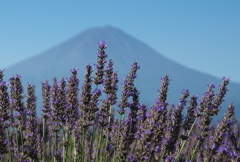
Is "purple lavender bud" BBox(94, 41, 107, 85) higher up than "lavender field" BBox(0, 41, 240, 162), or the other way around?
"purple lavender bud" BBox(94, 41, 107, 85)

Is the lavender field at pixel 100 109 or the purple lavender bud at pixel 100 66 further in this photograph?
the purple lavender bud at pixel 100 66

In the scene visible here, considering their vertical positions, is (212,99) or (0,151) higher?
(212,99)

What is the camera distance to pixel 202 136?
493cm

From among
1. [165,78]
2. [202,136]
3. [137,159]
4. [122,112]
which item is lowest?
[137,159]

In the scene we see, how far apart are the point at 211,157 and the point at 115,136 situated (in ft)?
5.33

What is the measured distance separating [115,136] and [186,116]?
107 centimetres

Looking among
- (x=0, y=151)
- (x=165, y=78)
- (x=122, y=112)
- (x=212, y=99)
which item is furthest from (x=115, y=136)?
(x=0, y=151)

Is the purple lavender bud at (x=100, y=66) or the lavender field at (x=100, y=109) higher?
the purple lavender bud at (x=100, y=66)

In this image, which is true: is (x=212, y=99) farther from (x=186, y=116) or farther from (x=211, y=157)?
(x=211, y=157)

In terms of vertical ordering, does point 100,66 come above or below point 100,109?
above

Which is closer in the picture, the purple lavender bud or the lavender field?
the lavender field

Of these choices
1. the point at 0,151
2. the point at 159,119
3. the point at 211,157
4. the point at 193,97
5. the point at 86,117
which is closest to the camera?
the point at 0,151

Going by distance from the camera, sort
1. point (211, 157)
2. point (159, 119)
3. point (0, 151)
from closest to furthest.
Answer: point (0, 151)
point (159, 119)
point (211, 157)

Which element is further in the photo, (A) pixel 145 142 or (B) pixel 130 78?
(B) pixel 130 78
